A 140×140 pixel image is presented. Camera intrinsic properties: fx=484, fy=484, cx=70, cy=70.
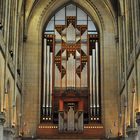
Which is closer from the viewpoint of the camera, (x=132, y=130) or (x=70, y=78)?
(x=132, y=130)

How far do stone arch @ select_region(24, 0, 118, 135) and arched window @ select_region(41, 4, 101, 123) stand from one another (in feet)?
1.67

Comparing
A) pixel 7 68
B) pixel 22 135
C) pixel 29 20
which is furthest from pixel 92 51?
pixel 7 68

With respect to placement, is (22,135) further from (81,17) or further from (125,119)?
(81,17)

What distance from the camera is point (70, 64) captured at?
40219 mm

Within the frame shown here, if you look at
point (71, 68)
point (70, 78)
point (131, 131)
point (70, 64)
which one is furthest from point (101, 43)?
point (131, 131)

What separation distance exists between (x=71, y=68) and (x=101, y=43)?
330 centimetres

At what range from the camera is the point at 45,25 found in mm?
41469

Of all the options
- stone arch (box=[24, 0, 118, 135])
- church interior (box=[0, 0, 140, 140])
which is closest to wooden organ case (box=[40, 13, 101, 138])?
church interior (box=[0, 0, 140, 140])

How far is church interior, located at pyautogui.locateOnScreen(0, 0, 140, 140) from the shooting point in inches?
1473

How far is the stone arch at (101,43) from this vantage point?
39250 millimetres

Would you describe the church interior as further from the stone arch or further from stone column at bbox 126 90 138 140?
stone column at bbox 126 90 138 140

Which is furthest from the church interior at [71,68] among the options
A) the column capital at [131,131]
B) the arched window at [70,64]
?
the column capital at [131,131]

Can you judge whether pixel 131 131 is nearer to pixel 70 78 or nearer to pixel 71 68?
pixel 70 78

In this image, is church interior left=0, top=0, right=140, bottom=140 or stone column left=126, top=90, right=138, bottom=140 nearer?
stone column left=126, top=90, right=138, bottom=140
